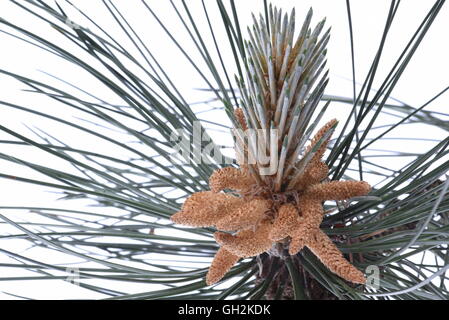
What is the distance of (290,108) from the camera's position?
0.25m

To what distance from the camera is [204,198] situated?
258 mm

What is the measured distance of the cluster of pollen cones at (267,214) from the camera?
0.81 ft

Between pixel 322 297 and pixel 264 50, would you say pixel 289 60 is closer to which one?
pixel 264 50

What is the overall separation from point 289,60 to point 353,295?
0.33ft

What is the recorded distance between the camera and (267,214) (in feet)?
0.87

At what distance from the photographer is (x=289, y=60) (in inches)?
10.0

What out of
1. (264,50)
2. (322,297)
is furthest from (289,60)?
(322,297)

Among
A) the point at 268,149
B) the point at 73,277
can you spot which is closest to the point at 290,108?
the point at 268,149

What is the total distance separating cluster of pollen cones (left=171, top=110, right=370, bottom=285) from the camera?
25 centimetres

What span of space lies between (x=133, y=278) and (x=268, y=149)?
91mm
